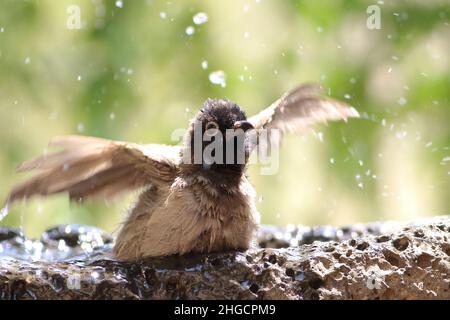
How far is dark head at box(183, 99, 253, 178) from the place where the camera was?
343cm

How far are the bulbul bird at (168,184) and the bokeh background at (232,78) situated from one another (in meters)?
3.09

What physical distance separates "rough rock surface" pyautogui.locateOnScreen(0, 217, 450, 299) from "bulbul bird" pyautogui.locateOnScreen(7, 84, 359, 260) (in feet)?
0.72

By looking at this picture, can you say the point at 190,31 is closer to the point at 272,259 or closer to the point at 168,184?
the point at 168,184

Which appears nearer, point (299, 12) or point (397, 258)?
point (397, 258)

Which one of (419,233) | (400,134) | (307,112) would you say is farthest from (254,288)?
(400,134)

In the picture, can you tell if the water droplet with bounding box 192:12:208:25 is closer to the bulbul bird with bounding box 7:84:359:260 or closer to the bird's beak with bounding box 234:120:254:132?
the bulbul bird with bounding box 7:84:359:260

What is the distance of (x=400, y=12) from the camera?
6.80 meters

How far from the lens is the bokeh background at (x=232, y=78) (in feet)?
22.4

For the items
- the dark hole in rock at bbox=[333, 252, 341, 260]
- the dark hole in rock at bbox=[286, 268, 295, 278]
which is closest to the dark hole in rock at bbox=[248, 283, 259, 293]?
the dark hole in rock at bbox=[286, 268, 295, 278]

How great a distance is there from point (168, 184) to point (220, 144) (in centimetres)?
31

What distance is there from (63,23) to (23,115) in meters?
0.91

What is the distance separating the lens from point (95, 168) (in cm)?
358
